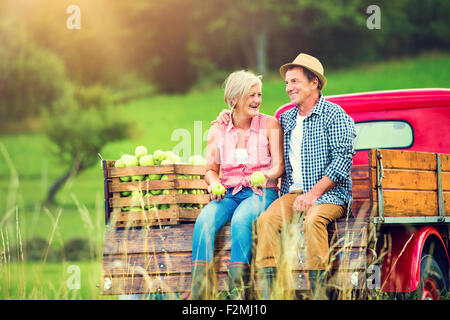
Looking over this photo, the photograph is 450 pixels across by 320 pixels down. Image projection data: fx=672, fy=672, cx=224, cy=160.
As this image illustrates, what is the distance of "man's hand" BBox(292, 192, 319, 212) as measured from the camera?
4676mm

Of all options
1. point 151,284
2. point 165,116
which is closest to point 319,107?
point 151,284

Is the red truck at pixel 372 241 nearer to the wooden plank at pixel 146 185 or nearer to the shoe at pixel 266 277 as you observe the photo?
the wooden plank at pixel 146 185

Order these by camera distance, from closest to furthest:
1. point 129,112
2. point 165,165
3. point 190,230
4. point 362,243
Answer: point 362,243 → point 190,230 → point 165,165 → point 129,112

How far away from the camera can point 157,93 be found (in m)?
44.0

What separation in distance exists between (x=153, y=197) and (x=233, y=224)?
0.85 meters

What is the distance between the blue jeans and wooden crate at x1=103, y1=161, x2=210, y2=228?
0.39 m

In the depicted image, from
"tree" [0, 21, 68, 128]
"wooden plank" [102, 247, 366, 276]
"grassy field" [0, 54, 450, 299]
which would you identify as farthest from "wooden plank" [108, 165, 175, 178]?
"tree" [0, 21, 68, 128]

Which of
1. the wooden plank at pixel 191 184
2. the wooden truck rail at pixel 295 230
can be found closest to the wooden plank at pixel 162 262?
the wooden truck rail at pixel 295 230

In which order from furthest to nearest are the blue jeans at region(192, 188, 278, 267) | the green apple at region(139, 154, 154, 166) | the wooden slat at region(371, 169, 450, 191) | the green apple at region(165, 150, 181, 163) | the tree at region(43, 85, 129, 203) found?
the tree at region(43, 85, 129, 203), the green apple at region(165, 150, 181, 163), the green apple at region(139, 154, 154, 166), the wooden slat at region(371, 169, 450, 191), the blue jeans at region(192, 188, 278, 267)

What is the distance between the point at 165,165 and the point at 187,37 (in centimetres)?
3841

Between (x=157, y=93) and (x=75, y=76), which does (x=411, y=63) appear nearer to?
(x=157, y=93)

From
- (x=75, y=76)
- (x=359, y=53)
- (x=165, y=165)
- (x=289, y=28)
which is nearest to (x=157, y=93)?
(x=75, y=76)

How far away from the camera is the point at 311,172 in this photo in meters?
4.83

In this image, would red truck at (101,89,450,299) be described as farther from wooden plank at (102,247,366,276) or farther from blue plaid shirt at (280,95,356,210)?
blue plaid shirt at (280,95,356,210)
